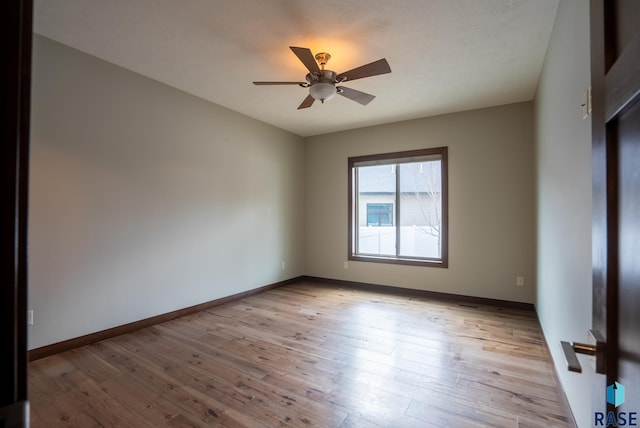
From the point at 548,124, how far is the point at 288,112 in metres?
3.05

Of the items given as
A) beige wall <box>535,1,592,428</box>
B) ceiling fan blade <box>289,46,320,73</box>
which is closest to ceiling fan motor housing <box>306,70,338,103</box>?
ceiling fan blade <box>289,46,320,73</box>

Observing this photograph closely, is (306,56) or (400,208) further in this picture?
(400,208)

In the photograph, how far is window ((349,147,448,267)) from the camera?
4422 mm

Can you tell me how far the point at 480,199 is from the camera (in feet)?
13.3

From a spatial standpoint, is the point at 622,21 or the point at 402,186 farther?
the point at 402,186

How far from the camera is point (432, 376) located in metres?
2.23

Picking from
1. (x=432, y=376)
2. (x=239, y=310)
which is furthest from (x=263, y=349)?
(x=432, y=376)

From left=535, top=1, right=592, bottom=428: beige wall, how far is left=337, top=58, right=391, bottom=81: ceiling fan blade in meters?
1.12

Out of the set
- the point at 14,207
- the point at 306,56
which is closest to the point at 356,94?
the point at 306,56

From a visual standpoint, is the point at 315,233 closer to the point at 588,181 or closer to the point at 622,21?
the point at 588,181

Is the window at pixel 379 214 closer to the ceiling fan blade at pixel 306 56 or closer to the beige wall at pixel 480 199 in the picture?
the beige wall at pixel 480 199

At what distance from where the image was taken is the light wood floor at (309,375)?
180 cm

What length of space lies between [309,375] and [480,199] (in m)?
3.26

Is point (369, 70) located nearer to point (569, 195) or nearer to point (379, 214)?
point (569, 195)
